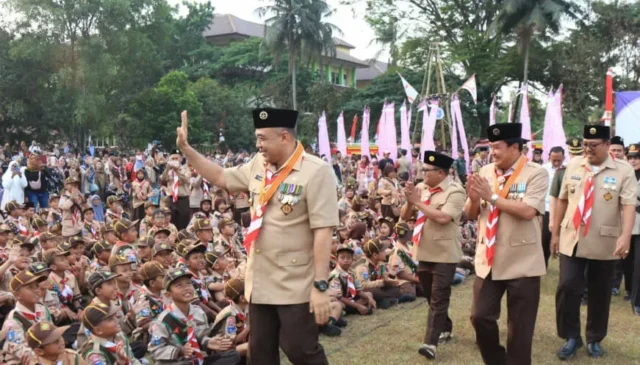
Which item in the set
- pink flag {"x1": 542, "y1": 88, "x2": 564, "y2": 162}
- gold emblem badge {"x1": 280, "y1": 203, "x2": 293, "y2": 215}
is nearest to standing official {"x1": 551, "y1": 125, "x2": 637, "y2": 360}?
gold emblem badge {"x1": 280, "y1": 203, "x2": 293, "y2": 215}

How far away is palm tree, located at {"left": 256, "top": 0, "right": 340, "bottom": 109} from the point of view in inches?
1497

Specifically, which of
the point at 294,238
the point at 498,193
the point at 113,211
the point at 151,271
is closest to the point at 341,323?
the point at 151,271

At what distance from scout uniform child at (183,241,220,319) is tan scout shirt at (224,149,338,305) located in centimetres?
310

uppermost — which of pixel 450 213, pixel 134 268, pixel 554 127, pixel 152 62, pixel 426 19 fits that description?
pixel 426 19

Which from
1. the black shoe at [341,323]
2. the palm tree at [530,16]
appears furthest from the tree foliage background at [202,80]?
the black shoe at [341,323]

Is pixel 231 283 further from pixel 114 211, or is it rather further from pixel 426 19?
pixel 426 19

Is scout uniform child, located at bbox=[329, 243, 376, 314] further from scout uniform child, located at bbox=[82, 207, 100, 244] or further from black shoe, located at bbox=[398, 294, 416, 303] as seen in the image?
scout uniform child, located at bbox=[82, 207, 100, 244]

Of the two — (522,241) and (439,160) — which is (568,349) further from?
(439,160)

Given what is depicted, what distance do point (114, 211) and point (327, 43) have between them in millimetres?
30715

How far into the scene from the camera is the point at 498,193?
4.38 meters

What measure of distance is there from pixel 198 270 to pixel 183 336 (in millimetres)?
1780

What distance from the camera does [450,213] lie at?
17.5 feet

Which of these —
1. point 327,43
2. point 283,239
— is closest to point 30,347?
point 283,239

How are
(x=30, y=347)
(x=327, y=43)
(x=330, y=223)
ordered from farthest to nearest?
(x=327, y=43) < (x=30, y=347) < (x=330, y=223)
